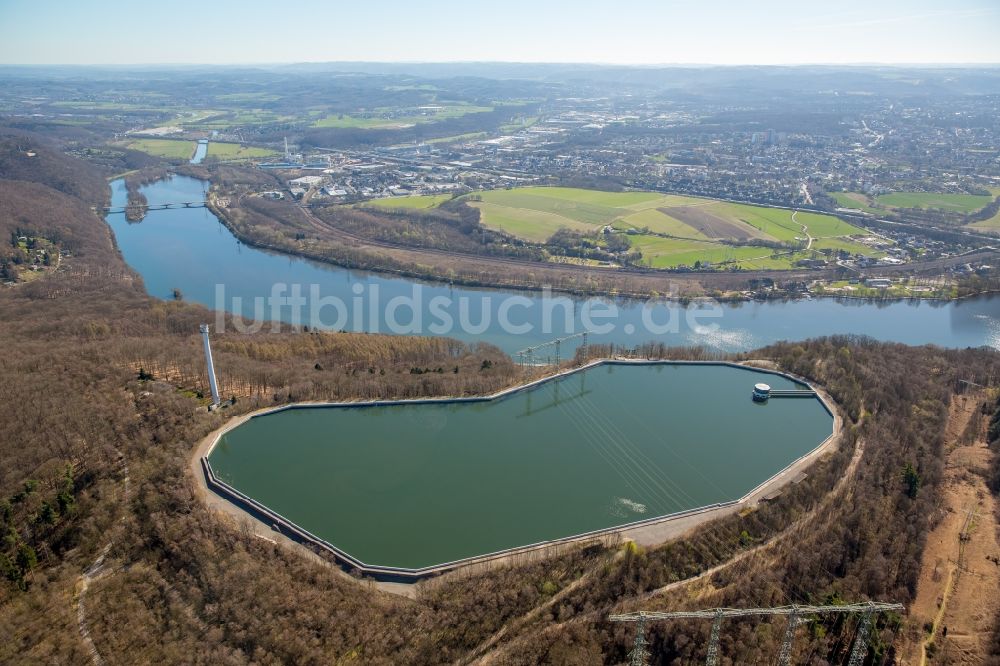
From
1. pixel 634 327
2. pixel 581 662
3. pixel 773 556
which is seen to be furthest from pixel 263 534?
pixel 634 327

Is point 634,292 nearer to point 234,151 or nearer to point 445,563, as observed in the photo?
point 445,563

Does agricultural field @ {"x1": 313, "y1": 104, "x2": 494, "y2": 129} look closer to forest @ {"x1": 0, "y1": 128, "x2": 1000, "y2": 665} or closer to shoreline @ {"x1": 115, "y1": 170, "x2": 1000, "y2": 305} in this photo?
shoreline @ {"x1": 115, "y1": 170, "x2": 1000, "y2": 305}

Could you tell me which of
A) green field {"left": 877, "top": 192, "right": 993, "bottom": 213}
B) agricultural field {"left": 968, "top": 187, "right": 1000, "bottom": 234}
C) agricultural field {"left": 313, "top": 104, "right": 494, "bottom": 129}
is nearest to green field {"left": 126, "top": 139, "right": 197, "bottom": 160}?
agricultural field {"left": 313, "top": 104, "right": 494, "bottom": 129}

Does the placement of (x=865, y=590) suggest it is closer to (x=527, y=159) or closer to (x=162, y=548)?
(x=162, y=548)

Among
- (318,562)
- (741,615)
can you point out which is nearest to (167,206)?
(318,562)

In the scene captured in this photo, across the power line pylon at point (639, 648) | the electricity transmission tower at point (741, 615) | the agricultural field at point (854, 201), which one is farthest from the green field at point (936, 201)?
the power line pylon at point (639, 648)

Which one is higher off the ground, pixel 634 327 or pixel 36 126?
pixel 36 126

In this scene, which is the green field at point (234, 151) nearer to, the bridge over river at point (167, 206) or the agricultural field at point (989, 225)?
the bridge over river at point (167, 206)
